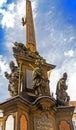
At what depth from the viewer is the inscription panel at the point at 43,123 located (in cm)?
1240

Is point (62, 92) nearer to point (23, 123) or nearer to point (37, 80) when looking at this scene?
point (37, 80)

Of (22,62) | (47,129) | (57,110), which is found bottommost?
(47,129)

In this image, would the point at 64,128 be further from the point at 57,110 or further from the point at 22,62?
the point at 22,62

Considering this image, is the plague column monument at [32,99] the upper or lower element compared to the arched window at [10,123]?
upper

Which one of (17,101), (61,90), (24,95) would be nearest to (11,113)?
(17,101)

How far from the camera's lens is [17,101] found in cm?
1215

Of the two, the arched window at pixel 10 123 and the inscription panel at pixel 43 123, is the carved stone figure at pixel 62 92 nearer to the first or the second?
the inscription panel at pixel 43 123

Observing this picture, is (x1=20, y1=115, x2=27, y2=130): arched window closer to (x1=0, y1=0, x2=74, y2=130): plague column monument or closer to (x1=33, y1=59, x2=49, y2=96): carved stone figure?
(x1=0, y1=0, x2=74, y2=130): plague column monument

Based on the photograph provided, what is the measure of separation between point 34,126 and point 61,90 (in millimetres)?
2791

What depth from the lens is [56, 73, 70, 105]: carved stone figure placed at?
13.9 metres

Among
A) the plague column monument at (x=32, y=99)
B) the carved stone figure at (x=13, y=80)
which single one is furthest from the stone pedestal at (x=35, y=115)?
the carved stone figure at (x=13, y=80)

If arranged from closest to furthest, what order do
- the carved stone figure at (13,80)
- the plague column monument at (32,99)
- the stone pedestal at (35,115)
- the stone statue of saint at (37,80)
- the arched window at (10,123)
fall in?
the arched window at (10,123) → the stone pedestal at (35,115) → the plague column monument at (32,99) → the carved stone figure at (13,80) → the stone statue of saint at (37,80)

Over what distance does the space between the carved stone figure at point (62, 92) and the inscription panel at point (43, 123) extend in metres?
1.34

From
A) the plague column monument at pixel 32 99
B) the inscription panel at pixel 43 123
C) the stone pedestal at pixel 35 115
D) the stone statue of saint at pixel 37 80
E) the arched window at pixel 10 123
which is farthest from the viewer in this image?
the stone statue of saint at pixel 37 80
